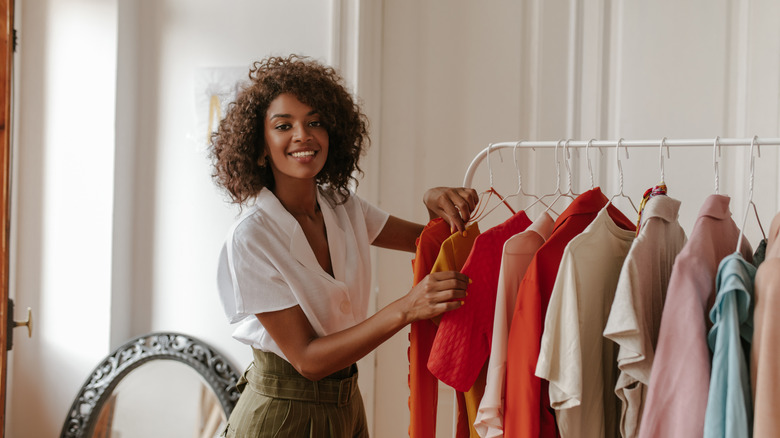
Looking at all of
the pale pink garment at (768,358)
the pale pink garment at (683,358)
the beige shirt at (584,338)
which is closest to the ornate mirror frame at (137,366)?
the beige shirt at (584,338)

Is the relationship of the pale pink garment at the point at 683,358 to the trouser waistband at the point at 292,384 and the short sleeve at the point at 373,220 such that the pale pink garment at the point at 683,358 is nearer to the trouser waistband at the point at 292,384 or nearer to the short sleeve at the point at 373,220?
the trouser waistband at the point at 292,384

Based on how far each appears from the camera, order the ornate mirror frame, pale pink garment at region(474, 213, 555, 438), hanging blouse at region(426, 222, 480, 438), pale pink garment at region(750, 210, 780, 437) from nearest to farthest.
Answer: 1. pale pink garment at region(750, 210, 780, 437)
2. pale pink garment at region(474, 213, 555, 438)
3. hanging blouse at region(426, 222, 480, 438)
4. the ornate mirror frame

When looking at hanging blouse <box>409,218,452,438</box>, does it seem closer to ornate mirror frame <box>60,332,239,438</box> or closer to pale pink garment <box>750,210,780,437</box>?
pale pink garment <box>750,210,780,437</box>

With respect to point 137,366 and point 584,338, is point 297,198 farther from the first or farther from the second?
point 137,366

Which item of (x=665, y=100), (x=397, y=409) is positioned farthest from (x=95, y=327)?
(x=665, y=100)

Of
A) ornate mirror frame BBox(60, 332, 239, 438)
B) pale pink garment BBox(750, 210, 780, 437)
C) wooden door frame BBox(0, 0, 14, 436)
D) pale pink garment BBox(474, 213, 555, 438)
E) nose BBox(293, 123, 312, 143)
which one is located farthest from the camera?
ornate mirror frame BBox(60, 332, 239, 438)

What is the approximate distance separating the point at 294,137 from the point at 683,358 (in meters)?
0.89

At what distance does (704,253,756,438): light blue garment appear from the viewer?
90 cm

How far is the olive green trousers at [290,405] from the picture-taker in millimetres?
1426

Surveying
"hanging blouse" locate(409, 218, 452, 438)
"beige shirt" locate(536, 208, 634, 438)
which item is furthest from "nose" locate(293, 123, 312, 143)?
"beige shirt" locate(536, 208, 634, 438)

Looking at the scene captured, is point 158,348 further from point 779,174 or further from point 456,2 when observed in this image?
point 779,174

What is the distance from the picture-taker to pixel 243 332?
4.81ft

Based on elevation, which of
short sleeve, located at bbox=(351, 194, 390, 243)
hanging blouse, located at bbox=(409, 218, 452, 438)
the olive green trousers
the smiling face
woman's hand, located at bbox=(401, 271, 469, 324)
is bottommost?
the olive green trousers

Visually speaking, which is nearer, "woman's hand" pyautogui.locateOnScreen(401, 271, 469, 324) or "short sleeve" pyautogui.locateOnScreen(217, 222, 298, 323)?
"woman's hand" pyautogui.locateOnScreen(401, 271, 469, 324)
